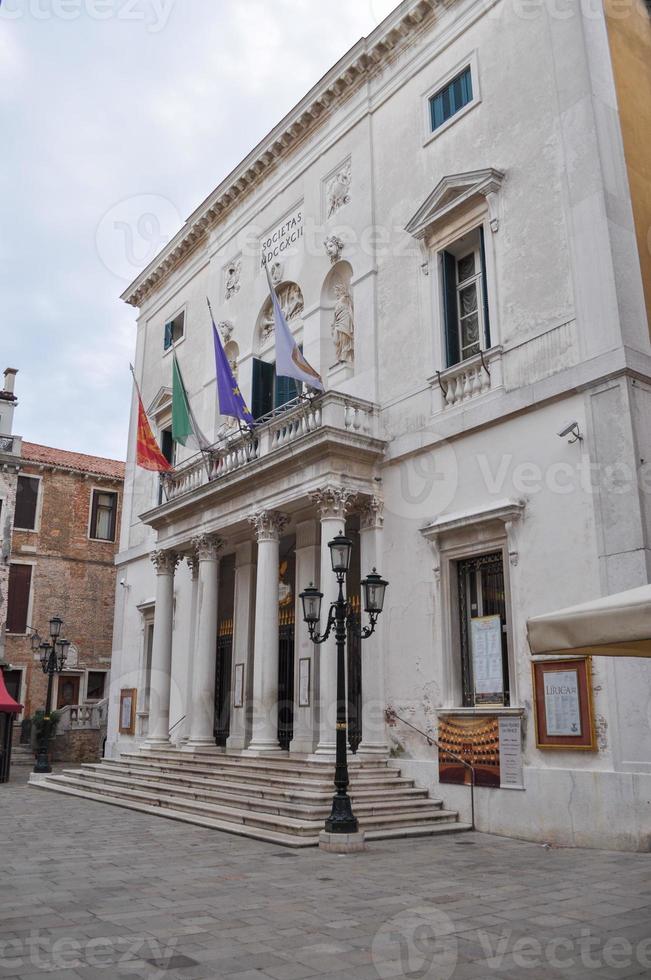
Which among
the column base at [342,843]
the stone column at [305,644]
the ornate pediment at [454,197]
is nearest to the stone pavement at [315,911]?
the column base at [342,843]

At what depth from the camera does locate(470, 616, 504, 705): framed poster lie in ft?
42.7

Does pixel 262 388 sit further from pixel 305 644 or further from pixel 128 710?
pixel 128 710

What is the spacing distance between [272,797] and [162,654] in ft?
25.2

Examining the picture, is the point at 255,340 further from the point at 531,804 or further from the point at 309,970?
the point at 309,970

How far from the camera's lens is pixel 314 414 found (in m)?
16.0

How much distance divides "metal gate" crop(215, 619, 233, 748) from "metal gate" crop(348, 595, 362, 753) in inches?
207

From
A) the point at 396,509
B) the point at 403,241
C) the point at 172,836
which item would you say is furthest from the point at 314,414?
the point at 172,836

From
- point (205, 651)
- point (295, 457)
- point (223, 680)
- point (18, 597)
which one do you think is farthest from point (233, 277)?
point (18, 597)

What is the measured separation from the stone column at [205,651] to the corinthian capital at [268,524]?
230 centimetres

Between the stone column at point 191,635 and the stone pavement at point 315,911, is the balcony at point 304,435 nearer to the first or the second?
the stone column at point 191,635

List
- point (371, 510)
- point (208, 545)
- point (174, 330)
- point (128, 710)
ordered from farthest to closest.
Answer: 1. point (174, 330)
2. point (128, 710)
3. point (208, 545)
4. point (371, 510)

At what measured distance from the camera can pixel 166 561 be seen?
20.8 meters

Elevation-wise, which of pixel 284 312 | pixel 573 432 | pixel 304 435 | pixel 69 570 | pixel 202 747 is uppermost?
pixel 284 312

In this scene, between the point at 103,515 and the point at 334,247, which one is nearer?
the point at 334,247
